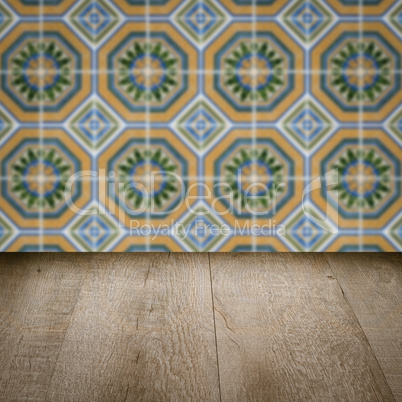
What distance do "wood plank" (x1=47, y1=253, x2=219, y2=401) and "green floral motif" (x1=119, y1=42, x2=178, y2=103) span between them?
374 mm

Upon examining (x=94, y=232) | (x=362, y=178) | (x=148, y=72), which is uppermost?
(x=148, y=72)

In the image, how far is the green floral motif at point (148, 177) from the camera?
1317 mm

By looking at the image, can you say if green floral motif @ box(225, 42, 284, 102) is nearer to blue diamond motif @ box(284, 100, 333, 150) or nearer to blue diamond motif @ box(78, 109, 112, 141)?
blue diamond motif @ box(284, 100, 333, 150)

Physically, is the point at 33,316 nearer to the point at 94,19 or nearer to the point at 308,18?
the point at 94,19

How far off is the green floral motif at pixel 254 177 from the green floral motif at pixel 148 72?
23cm

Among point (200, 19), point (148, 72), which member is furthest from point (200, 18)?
point (148, 72)

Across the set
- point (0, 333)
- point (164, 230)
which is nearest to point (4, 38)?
point (164, 230)

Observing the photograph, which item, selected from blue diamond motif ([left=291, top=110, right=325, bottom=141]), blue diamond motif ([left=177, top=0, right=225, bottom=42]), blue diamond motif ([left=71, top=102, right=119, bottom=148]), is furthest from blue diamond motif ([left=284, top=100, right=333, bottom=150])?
blue diamond motif ([left=71, top=102, right=119, bottom=148])

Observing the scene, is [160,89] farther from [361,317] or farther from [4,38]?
[361,317]

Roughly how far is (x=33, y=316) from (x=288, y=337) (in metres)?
0.42

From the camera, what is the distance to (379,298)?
3.54ft

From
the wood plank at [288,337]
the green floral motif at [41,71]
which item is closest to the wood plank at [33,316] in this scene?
the wood plank at [288,337]

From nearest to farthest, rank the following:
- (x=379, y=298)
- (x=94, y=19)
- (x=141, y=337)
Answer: (x=141, y=337), (x=379, y=298), (x=94, y=19)

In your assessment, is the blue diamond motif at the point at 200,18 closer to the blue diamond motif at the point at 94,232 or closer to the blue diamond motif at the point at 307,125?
the blue diamond motif at the point at 307,125
